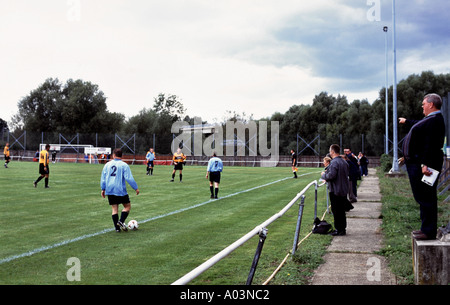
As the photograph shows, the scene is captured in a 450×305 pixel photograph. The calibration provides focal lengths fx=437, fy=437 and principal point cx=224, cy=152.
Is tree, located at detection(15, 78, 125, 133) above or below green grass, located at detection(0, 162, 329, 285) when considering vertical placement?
above

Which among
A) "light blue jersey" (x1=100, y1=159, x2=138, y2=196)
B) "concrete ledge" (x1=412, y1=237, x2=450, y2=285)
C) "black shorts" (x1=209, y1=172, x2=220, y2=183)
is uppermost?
"light blue jersey" (x1=100, y1=159, x2=138, y2=196)

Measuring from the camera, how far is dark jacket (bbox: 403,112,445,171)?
5.05 metres

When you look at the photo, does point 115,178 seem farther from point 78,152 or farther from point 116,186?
point 78,152

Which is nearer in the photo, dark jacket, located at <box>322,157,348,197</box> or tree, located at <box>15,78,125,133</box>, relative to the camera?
dark jacket, located at <box>322,157,348,197</box>

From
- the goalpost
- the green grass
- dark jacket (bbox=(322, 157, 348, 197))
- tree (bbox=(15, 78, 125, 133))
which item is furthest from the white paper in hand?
tree (bbox=(15, 78, 125, 133))

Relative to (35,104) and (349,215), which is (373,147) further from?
(35,104)

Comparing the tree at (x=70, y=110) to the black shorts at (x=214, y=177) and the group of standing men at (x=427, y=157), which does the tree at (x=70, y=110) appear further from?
the group of standing men at (x=427, y=157)

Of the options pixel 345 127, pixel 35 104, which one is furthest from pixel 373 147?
pixel 35 104

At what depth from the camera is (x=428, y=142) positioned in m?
5.07
